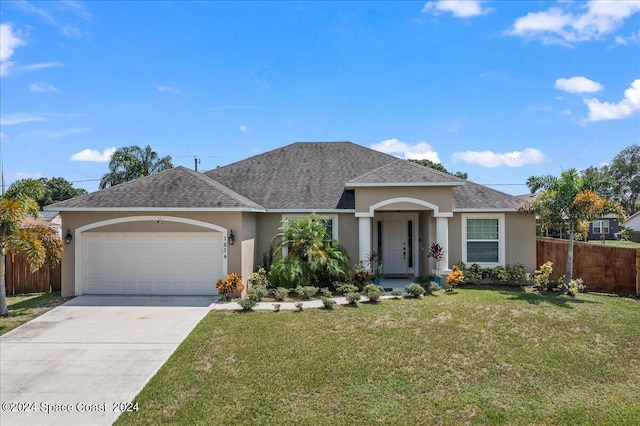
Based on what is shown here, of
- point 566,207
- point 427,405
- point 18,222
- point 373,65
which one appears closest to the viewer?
point 427,405

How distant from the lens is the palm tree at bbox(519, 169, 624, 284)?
1195 centimetres

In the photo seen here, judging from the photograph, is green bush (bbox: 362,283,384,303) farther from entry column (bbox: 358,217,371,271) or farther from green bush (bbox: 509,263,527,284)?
green bush (bbox: 509,263,527,284)

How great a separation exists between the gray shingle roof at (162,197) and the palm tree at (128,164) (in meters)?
26.7

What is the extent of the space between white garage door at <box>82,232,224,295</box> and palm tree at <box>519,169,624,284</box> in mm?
11565

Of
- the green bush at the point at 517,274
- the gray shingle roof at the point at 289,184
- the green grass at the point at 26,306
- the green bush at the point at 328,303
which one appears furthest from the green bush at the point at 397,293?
the green grass at the point at 26,306

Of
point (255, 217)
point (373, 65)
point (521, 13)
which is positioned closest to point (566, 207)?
point (521, 13)

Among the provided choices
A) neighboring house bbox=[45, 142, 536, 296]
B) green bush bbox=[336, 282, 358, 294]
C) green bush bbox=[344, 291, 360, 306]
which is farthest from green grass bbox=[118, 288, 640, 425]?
neighboring house bbox=[45, 142, 536, 296]

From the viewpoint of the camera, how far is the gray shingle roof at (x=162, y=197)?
12.3 m

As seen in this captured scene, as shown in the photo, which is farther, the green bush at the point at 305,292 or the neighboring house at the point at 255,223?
the neighboring house at the point at 255,223

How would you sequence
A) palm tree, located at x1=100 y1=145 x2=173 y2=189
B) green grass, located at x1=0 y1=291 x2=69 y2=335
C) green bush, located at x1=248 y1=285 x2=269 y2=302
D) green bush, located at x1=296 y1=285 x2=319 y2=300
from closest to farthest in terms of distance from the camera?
green grass, located at x1=0 y1=291 x2=69 y2=335 → green bush, located at x1=248 y1=285 x2=269 y2=302 → green bush, located at x1=296 y1=285 x2=319 y2=300 → palm tree, located at x1=100 y1=145 x2=173 y2=189

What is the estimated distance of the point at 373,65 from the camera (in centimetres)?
1623

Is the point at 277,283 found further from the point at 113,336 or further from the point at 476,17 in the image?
the point at 476,17

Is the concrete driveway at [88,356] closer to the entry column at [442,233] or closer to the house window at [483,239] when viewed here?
the entry column at [442,233]

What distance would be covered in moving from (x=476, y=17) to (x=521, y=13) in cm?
156
